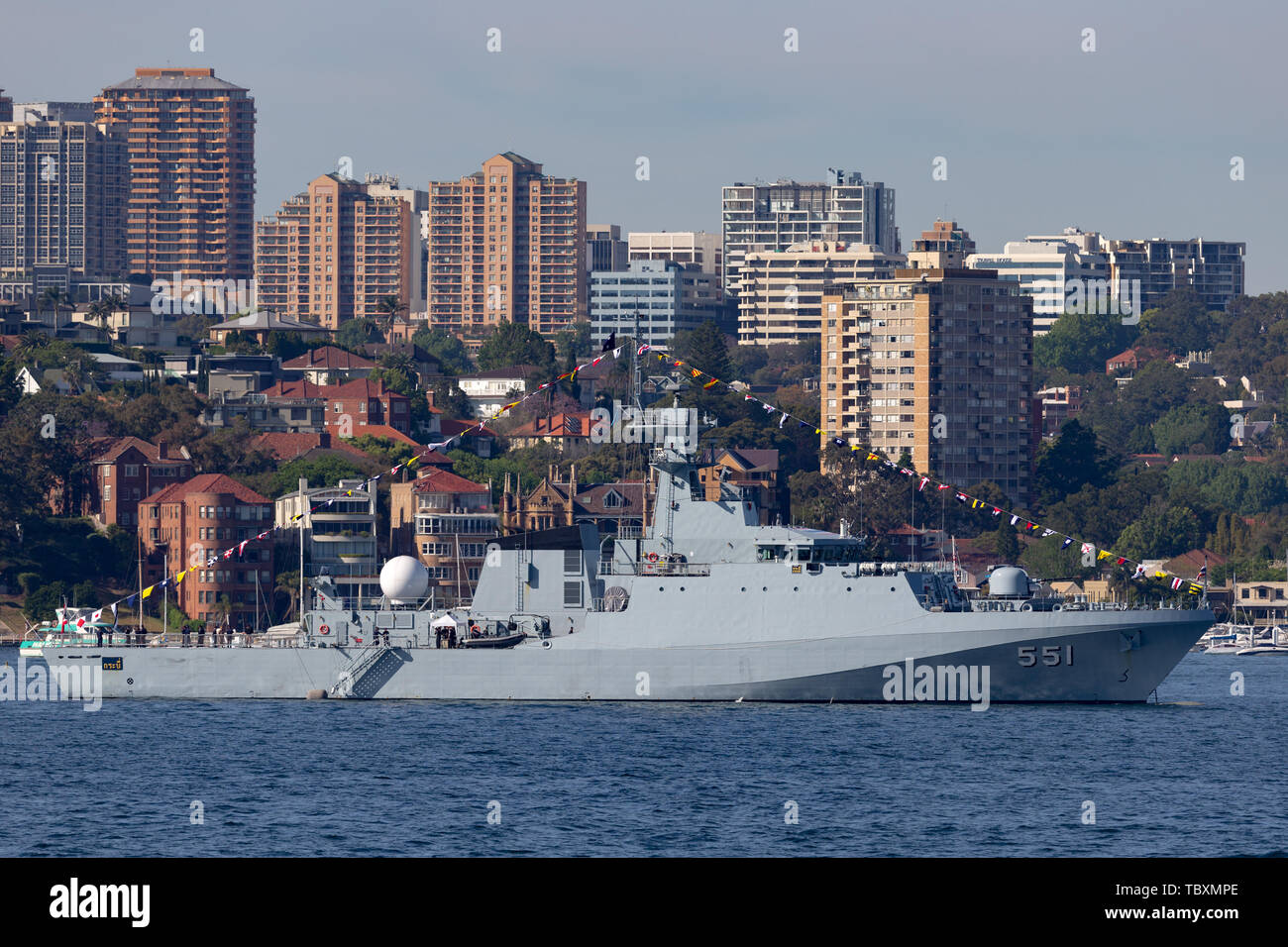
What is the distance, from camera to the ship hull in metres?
51.7

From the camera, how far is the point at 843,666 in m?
51.7

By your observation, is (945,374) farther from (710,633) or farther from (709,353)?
(710,633)

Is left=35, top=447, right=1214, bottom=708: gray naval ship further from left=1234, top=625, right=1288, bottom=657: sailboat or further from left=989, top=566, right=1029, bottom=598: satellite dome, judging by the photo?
left=1234, top=625, right=1288, bottom=657: sailboat

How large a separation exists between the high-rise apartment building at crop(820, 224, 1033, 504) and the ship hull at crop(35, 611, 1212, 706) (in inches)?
3680

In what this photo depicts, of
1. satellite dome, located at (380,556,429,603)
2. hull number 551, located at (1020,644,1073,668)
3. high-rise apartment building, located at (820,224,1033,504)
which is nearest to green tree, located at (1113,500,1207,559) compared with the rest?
high-rise apartment building, located at (820,224,1033,504)

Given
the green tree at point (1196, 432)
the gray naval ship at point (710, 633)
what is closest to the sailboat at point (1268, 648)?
the gray naval ship at point (710, 633)

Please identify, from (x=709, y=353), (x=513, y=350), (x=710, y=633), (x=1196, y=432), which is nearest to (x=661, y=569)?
(x=710, y=633)

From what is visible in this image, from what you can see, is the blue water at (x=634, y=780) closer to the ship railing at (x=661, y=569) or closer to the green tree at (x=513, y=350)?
the ship railing at (x=661, y=569)

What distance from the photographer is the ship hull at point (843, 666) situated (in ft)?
170

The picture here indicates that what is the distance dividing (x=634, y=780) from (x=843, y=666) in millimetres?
11421

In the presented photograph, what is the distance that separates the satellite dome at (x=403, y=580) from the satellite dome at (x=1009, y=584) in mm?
16089

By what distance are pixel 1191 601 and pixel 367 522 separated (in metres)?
46.5
